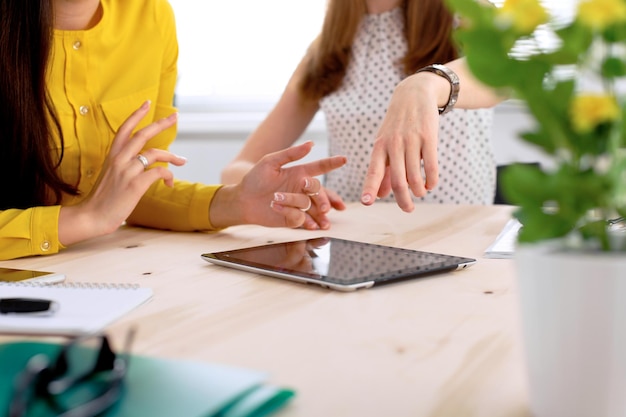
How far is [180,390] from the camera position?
1.59ft

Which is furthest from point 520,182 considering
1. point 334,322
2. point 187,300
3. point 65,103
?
point 65,103

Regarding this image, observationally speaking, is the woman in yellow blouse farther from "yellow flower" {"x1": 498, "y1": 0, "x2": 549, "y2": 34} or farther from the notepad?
"yellow flower" {"x1": 498, "y1": 0, "x2": 549, "y2": 34}

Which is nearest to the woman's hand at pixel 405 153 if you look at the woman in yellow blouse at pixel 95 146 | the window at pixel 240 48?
the woman in yellow blouse at pixel 95 146

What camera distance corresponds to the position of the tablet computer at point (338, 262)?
82 cm

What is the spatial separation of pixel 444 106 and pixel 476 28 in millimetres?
967

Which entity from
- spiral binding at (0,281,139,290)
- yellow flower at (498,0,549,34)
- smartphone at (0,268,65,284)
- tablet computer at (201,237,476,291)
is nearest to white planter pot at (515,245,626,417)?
yellow flower at (498,0,549,34)

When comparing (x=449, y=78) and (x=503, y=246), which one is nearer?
(x=503, y=246)

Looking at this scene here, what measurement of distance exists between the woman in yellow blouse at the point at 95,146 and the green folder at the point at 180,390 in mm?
609

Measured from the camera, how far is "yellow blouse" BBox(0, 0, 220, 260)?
4.36 ft

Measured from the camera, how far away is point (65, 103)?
1.36 metres

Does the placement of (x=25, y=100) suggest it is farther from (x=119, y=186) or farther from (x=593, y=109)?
(x=593, y=109)

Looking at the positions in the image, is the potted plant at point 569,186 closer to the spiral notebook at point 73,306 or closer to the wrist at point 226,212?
the spiral notebook at point 73,306

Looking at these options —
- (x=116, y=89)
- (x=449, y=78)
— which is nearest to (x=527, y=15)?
(x=449, y=78)

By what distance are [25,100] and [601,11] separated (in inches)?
41.8
